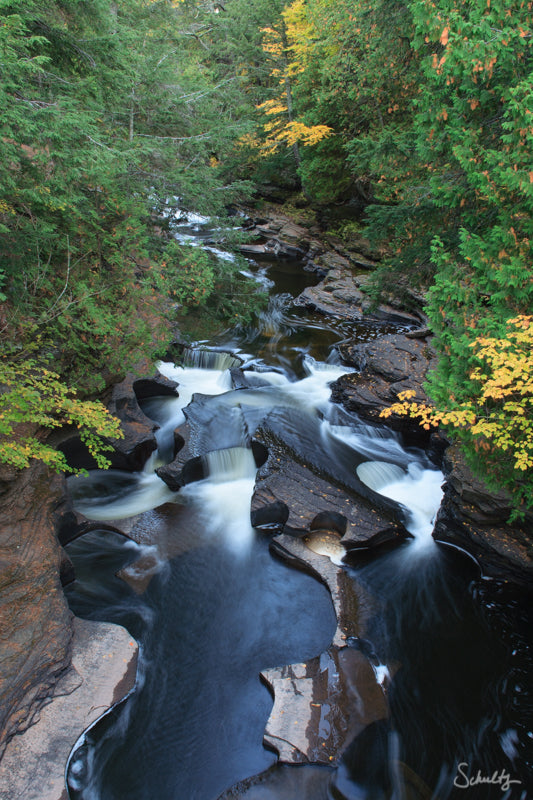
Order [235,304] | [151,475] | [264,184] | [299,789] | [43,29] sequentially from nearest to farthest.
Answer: [299,789], [43,29], [151,475], [235,304], [264,184]

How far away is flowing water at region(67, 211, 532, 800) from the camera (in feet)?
14.2

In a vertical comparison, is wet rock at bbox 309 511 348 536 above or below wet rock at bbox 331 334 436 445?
below

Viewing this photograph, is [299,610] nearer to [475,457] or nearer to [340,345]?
[475,457]

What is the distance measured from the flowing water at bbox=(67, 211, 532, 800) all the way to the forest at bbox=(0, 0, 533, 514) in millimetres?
1747

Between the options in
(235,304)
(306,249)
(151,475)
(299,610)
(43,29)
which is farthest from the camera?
(306,249)

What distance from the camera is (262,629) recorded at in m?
5.95

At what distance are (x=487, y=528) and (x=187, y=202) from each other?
985 cm

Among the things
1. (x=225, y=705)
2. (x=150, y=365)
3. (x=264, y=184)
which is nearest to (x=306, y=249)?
(x=264, y=184)

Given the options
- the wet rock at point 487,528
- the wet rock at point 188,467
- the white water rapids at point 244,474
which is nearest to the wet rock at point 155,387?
the white water rapids at point 244,474

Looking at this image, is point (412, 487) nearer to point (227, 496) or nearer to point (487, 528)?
point (487, 528)

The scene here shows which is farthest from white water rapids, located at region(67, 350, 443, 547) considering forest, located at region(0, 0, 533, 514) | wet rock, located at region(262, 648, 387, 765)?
wet rock, located at region(262, 648, 387, 765)

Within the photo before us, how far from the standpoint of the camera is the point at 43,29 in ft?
22.3

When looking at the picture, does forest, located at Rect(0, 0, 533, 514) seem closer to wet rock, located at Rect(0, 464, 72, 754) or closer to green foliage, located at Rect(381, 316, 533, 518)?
green foliage, located at Rect(381, 316, 533, 518)

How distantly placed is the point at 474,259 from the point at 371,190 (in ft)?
49.9
